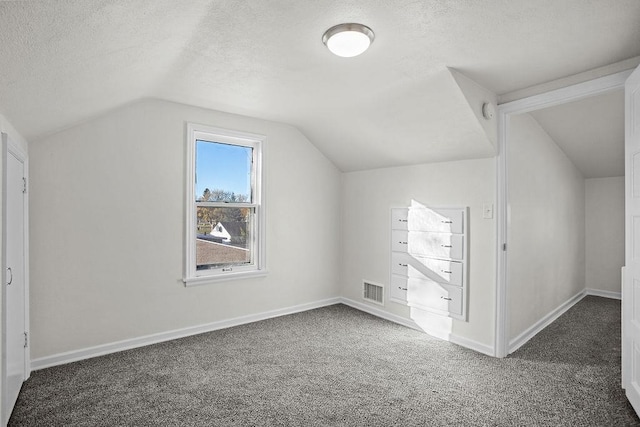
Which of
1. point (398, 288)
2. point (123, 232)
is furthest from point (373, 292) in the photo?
point (123, 232)

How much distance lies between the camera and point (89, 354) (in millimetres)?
2975

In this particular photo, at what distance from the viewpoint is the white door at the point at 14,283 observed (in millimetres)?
1979

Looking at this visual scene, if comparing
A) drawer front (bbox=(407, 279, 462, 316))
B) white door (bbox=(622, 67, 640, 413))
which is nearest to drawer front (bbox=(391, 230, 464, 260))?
drawer front (bbox=(407, 279, 462, 316))

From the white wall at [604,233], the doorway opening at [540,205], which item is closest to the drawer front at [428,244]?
the doorway opening at [540,205]

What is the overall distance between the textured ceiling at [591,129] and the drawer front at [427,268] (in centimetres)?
180

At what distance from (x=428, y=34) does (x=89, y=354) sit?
357 centimetres

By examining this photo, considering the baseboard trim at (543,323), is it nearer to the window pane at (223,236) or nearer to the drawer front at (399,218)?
the drawer front at (399,218)

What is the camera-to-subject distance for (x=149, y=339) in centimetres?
328

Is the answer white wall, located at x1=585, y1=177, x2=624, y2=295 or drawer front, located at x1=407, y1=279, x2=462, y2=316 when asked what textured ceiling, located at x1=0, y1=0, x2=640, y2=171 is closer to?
drawer front, located at x1=407, y1=279, x2=462, y2=316

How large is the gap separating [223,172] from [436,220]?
234cm

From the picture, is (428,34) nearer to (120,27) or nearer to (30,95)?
(120,27)

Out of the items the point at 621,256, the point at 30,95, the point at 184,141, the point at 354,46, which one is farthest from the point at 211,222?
the point at 621,256

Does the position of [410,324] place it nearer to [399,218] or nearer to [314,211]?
[399,218]

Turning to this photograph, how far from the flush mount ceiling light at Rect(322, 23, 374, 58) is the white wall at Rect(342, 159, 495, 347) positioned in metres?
1.76
